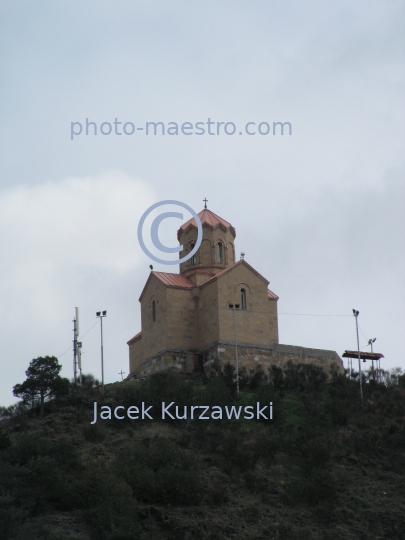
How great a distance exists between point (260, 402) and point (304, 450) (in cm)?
399

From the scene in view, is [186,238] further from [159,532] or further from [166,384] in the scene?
[159,532]

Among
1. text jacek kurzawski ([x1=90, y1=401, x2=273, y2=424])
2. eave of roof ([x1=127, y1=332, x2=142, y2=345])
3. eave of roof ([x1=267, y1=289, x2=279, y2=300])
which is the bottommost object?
text jacek kurzawski ([x1=90, y1=401, x2=273, y2=424])

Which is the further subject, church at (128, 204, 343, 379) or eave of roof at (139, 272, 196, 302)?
eave of roof at (139, 272, 196, 302)

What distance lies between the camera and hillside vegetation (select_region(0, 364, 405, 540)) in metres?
30.7

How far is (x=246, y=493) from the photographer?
33781mm

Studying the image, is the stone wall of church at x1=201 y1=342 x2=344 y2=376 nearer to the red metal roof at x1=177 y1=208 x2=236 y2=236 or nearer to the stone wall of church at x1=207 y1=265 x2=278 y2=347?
the stone wall of church at x1=207 y1=265 x2=278 y2=347

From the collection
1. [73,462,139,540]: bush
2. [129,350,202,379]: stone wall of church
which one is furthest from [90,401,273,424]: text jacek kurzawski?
[73,462,139,540]: bush

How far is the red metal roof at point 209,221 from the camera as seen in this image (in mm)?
46438

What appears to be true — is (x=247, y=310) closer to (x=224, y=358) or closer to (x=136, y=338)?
(x=224, y=358)

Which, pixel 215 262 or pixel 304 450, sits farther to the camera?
pixel 215 262

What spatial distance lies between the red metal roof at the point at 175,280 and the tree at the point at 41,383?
6304 mm

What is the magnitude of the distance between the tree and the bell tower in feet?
25.9

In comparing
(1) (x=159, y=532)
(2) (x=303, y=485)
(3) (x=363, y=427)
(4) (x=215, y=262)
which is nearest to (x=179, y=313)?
(4) (x=215, y=262)

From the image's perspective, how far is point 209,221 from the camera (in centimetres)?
4647
